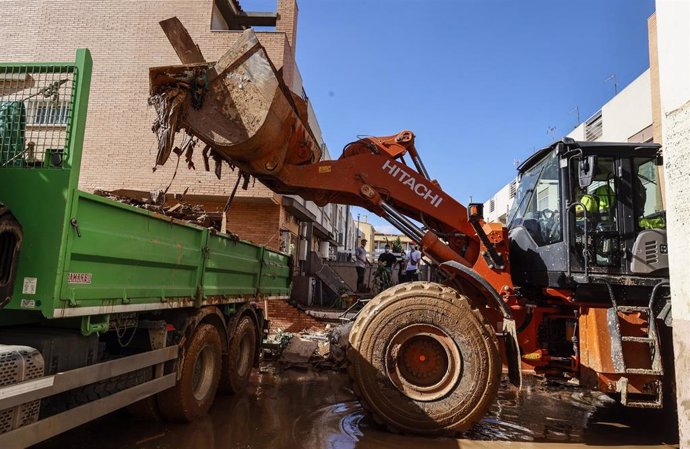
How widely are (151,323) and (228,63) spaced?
2.65m

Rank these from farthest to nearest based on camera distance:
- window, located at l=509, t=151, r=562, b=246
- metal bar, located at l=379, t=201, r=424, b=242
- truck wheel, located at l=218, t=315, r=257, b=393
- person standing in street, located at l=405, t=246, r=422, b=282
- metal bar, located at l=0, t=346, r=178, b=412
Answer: person standing in street, located at l=405, t=246, r=422, b=282, truck wheel, located at l=218, t=315, r=257, b=393, metal bar, located at l=379, t=201, r=424, b=242, window, located at l=509, t=151, r=562, b=246, metal bar, located at l=0, t=346, r=178, b=412

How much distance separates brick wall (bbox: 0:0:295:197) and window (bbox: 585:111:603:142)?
13576 millimetres

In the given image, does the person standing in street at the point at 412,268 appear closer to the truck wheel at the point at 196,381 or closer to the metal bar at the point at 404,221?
the metal bar at the point at 404,221

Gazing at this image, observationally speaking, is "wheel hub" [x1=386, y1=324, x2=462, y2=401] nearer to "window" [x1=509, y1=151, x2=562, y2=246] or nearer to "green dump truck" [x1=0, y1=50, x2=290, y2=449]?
"window" [x1=509, y1=151, x2=562, y2=246]

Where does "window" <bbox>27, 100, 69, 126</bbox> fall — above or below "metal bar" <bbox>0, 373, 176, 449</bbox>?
above

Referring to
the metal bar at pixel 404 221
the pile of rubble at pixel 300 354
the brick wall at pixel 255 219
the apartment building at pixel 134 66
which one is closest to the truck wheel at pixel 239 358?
the pile of rubble at pixel 300 354

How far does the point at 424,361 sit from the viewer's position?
204 inches

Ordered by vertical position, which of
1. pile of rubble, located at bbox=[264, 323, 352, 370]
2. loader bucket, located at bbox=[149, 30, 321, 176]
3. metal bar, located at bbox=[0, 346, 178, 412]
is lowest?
pile of rubble, located at bbox=[264, 323, 352, 370]

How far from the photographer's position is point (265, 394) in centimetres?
665

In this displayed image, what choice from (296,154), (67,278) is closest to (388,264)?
(296,154)

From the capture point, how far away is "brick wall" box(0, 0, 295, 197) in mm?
13944

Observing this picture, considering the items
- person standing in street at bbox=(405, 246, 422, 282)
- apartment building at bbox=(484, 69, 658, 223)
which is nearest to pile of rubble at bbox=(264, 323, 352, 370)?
person standing in street at bbox=(405, 246, 422, 282)

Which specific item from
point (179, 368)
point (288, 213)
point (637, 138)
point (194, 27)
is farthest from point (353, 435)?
point (637, 138)

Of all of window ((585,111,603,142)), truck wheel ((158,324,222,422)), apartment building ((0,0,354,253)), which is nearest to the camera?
truck wheel ((158,324,222,422))
